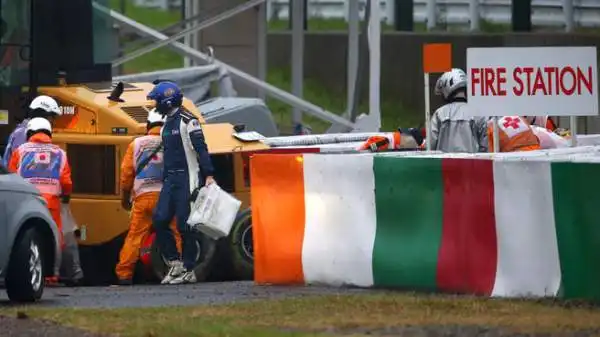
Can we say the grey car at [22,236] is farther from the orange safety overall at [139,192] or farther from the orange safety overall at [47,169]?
the orange safety overall at [139,192]

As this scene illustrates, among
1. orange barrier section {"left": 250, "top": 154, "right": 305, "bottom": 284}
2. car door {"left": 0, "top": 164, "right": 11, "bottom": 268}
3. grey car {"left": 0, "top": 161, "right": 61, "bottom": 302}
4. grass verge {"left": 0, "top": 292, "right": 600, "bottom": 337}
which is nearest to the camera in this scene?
grass verge {"left": 0, "top": 292, "right": 600, "bottom": 337}

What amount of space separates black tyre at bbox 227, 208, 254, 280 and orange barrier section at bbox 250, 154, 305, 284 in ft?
6.27

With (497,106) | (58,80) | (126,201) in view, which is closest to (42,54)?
(58,80)

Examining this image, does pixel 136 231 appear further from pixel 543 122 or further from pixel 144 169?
pixel 543 122

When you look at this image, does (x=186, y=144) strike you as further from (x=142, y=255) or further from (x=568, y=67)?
(x=568, y=67)

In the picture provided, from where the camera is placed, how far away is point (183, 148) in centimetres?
1588

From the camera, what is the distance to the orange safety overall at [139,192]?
16.1 metres

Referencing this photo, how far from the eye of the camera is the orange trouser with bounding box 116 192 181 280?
16.1 meters

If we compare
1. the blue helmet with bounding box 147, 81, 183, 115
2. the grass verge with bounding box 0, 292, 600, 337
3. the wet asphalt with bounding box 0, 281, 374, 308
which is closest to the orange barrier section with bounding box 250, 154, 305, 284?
the wet asphalt with bounding box 0, 281, 374, 308

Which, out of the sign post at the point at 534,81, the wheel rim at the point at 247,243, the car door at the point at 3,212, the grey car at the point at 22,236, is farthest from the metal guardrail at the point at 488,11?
the car door at the point at 3,212

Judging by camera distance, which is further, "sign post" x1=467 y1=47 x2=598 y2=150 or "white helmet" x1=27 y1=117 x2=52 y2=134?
"white helmet" x1=27 y1=117 x2=52 y2=134

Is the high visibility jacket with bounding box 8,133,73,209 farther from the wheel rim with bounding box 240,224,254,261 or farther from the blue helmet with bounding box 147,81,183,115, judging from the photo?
the wheel rim with bounding box 240,224,254,261

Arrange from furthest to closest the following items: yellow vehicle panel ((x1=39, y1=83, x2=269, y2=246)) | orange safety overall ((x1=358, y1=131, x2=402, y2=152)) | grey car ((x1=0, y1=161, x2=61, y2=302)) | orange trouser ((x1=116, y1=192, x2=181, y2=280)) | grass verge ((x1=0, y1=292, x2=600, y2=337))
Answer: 1. orange safety overall ((x1=358, y1=131, x2=402, y2=152))
2. yellow vehicle panel ((x1=39, y1=83, x2=269, y2=246))
3. orange trouser ((x1=116, y1=192, x2=181, y2=280))
4. grey car ((x1=0, y1=161, x2=61, y2=302))
5. grass verge ((x1=0, y1=292, x2=600, y2=337))

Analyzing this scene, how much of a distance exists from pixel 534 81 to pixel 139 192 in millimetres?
3912
